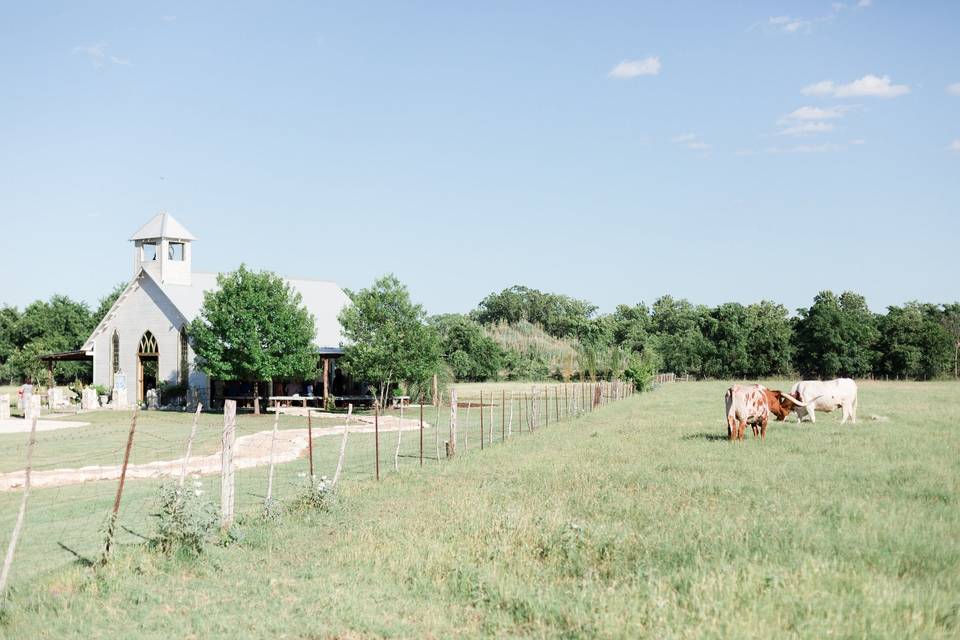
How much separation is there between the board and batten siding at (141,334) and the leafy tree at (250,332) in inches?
185

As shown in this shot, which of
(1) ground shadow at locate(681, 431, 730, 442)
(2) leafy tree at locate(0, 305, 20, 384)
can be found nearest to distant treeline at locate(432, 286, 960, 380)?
(2) leafy tree at locate(0, 305, 20, 384)

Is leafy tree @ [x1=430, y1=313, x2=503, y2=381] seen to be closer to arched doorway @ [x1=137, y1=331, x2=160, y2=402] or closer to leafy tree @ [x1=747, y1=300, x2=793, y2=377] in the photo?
leafy tree @ [x1=747, y1=300, x2=793, y2=377]

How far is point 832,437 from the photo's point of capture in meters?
20.9

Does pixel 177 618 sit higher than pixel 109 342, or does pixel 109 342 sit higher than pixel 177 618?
pixel 109 342

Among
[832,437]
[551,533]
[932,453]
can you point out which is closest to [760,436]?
[832,437]

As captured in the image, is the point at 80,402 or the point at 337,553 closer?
the point at 337,553

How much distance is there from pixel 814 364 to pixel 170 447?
72586 mm

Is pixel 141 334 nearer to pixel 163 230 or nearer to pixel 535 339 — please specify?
pixel 163 230

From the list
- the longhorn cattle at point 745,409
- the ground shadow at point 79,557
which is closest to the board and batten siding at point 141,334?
the longhorn cattle at point 745,409

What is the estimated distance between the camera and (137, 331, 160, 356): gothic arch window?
44.9 meters

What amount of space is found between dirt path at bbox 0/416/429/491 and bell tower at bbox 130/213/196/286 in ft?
67.5

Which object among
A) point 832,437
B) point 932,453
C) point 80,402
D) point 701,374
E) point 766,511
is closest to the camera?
point 766,511

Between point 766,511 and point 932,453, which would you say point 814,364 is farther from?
point 766,511

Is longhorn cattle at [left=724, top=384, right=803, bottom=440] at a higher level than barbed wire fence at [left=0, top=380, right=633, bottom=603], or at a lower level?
higher
